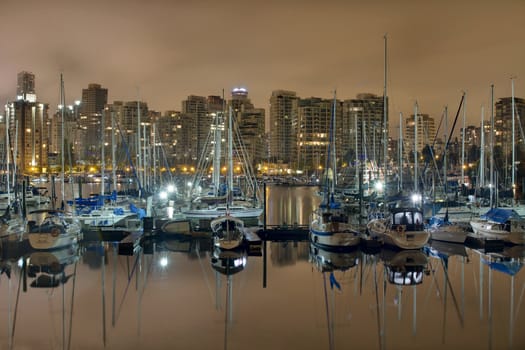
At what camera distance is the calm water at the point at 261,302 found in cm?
1338

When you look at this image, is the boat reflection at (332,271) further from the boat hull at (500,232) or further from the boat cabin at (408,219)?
the boat hull at (500,232)

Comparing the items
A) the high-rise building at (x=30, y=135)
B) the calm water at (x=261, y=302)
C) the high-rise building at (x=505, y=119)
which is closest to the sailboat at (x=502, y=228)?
the calm water at (x=261, y=302)

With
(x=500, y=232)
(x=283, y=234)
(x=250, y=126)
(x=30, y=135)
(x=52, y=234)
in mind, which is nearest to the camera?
(x=52, y=234)

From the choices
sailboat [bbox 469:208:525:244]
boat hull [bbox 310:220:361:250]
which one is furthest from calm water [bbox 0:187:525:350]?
sailboat [bbox 469:208:525:244]

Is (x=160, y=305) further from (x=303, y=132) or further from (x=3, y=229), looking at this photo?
(x=303, y=132)

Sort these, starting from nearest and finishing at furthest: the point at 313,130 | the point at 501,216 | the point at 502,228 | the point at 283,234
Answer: the point at 502,228
the point at 501,216
the point at 283,234
the point at 313,130

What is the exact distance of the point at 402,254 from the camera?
24328 millimetres

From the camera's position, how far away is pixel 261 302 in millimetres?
16969

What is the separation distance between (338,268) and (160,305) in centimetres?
898

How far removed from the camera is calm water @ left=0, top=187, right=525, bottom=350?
13.4 metres

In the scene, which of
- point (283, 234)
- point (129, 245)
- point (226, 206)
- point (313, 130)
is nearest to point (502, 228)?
point (283, 234)

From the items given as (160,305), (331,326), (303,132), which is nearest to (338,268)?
(331,326)

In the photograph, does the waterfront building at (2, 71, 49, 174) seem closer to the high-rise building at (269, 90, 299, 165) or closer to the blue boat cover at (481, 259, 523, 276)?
the high-rise building at (269, 90, 299, 165)

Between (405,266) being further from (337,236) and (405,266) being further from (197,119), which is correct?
(197,119)
